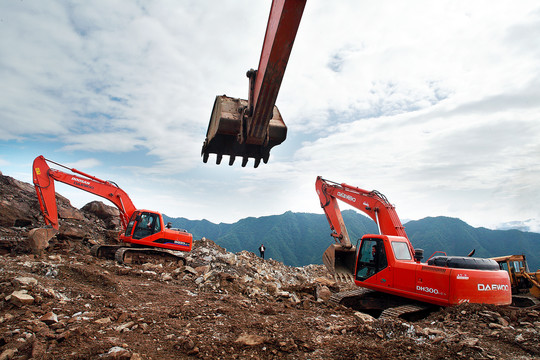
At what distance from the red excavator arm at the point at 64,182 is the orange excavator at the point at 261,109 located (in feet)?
32.1

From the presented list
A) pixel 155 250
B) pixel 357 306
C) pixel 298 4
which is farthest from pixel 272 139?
pixel 155 250

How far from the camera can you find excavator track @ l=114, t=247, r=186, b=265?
11.1 m

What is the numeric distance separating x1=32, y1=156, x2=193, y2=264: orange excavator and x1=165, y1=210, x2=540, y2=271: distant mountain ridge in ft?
75.3

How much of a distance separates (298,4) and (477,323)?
535 centimetres

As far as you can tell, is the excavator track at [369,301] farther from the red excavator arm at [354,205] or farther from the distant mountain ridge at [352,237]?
the distant mountain ridge at [352,237]

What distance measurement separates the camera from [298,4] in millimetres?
3182

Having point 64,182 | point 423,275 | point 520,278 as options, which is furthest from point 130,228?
point 520,278

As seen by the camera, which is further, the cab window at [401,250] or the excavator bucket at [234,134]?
the cab window at [401,250]

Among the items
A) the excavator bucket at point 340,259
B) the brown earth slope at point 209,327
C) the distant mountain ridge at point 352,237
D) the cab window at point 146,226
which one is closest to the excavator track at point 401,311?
the brown earth slope at point 209,327

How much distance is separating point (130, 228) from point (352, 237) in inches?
1621

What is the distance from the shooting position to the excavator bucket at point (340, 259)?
11188 millimetres

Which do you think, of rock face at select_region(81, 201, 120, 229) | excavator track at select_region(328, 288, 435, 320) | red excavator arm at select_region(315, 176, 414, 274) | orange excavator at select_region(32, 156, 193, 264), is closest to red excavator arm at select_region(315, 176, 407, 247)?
red excavator arm at select_region(315, 176, 414, 274)

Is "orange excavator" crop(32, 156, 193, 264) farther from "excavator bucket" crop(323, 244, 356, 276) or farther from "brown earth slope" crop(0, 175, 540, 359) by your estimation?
"excavator bucket" crop(323, 244, 356, 276)

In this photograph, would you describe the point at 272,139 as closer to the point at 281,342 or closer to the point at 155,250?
the point at 281,342
